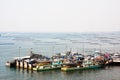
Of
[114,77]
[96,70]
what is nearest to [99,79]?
[114,77]

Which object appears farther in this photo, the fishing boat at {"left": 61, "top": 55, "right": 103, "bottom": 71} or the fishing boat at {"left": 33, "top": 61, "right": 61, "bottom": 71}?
the fishing boat at {"left": 61, "top": 55, "right": 103, "bottom": 71}

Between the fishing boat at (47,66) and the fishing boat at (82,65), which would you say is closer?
the fishing boat at (47,66)

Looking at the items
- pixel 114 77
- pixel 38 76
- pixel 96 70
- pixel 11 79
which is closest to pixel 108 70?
pixel 96 70

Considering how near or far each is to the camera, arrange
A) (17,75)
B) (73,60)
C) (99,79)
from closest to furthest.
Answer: (99,79) < (17,75) < (73,60)

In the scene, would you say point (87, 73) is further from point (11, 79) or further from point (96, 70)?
point (11, 79)

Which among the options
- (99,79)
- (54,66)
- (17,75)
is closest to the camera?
(99,79)

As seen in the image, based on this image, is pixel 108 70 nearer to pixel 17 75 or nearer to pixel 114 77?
pixel 114 77

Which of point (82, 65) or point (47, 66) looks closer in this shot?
point (47, 66)

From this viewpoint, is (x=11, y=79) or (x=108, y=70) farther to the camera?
(x=108, y=70)

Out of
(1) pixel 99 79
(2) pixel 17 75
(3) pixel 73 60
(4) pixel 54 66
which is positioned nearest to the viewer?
(1) pixel 99 79
